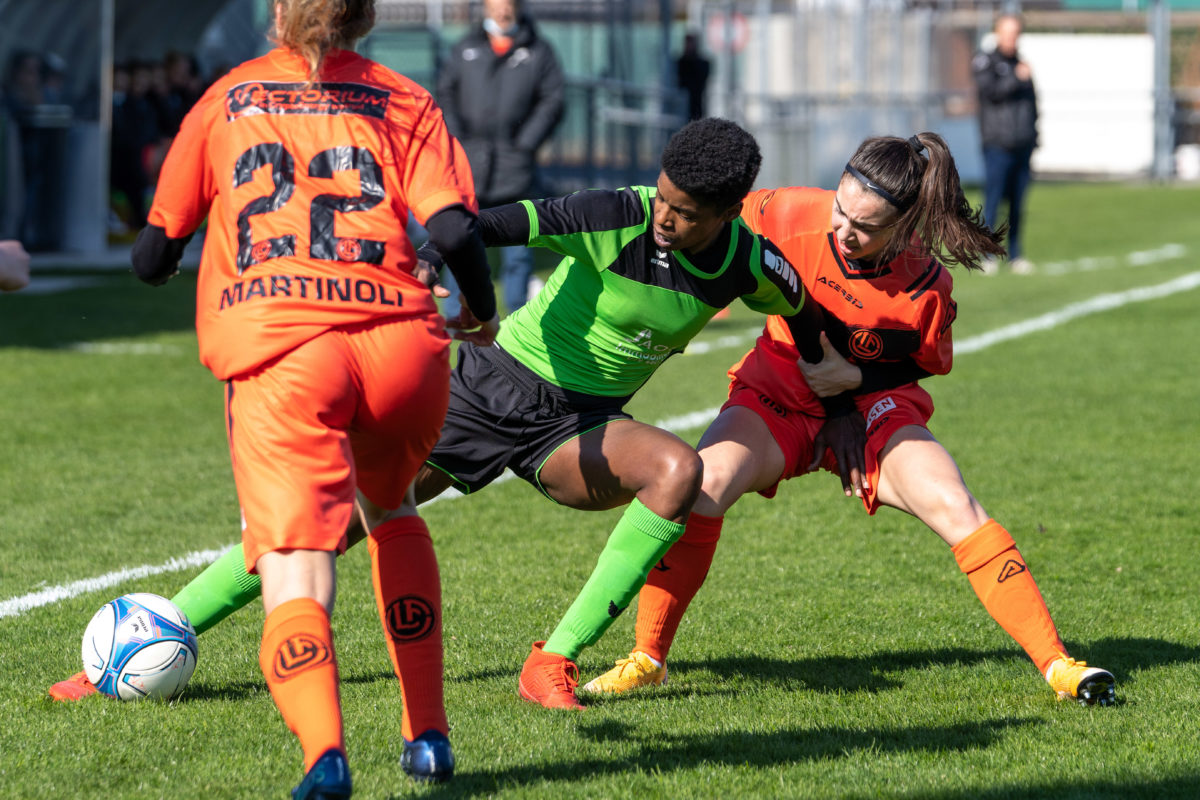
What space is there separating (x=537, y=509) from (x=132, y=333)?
544 centimetres

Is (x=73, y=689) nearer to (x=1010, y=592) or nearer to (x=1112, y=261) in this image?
(x=1010, y=592)

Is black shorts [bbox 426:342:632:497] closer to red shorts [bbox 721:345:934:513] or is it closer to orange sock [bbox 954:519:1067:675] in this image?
red shorts [bbox 721:345:934:513]

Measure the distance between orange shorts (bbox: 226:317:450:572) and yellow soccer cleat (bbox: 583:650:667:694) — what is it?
1.31 meters

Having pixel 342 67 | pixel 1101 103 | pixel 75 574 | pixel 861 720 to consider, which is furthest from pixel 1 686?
pixel 1101 103

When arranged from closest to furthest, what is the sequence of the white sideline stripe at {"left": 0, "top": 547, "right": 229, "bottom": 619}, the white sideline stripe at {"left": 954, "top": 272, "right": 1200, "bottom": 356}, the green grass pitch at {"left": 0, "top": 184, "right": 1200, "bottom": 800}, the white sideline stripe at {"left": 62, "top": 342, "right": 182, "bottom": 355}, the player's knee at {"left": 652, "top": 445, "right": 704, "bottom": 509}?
the green grass pitch at {"left": 0, "top": 184, "right": 1200, "bottom": 800}, the player's knee at {"left": 652, "top": 445, "right": 704, "bottom": 509}, the white sideline stripe at {"left": 0, "top": 547, "right": 229, "bottom": 619}, the white sideline stripe at {"left": 62, "top": 342, "right": 182, "bottom": 355}, the white sideline stripe at {"left": 954, "top": 272, "right": 1200, "bottom": 356}

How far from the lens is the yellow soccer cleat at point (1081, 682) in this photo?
3752 millimetres

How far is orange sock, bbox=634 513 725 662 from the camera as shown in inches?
160

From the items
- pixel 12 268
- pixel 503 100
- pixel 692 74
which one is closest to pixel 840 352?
pixel 12 268

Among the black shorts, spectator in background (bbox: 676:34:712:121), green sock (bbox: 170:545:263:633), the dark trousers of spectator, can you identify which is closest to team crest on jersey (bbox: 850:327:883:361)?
the black shorts

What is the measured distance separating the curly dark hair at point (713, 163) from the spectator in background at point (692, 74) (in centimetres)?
1804

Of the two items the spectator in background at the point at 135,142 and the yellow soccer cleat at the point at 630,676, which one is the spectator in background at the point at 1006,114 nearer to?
the spectator in background at the point at 135,142

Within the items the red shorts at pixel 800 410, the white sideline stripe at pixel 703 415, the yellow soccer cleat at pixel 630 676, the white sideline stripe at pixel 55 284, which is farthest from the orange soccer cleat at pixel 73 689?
the white sideline stripe at pixel 55 284

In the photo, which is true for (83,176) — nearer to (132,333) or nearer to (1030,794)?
(132,333)

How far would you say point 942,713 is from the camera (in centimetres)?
380
